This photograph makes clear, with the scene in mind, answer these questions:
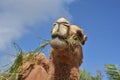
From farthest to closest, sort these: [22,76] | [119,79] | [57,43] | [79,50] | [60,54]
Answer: [119,79] → [22,76] → [79,50] → [60,54] → [57,43]

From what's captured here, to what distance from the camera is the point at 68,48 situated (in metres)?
7.22

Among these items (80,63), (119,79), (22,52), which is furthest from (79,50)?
(119,79)

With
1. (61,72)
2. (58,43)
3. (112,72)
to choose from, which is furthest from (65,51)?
(112,72)

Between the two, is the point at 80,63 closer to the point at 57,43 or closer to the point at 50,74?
the point at 50,74

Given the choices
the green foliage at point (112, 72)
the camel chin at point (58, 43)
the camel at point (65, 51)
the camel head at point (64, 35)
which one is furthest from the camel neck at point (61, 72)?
the green foliage at point (112, 72)

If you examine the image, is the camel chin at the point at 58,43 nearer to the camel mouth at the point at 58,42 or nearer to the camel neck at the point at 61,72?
the camel mouth at the point at 58,42

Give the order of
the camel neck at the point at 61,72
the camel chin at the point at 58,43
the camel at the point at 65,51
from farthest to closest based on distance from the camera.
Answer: the camel neck at the point at 61,72 → the camel at the point at 65,51 → the camel chin at the point at 58,43

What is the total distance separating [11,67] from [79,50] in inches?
52.2

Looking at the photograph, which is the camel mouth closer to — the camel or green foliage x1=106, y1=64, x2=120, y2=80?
the camel

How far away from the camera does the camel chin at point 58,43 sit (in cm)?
655

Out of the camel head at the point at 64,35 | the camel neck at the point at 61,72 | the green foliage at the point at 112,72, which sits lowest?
the camel neck at the point at 61,72

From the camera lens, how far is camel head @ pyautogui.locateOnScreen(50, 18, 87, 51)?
21.6 ft

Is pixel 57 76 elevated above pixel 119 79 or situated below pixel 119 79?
below

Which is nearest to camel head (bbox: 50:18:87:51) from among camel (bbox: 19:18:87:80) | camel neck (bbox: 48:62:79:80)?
camel (bbox: 19:18:87:80)
